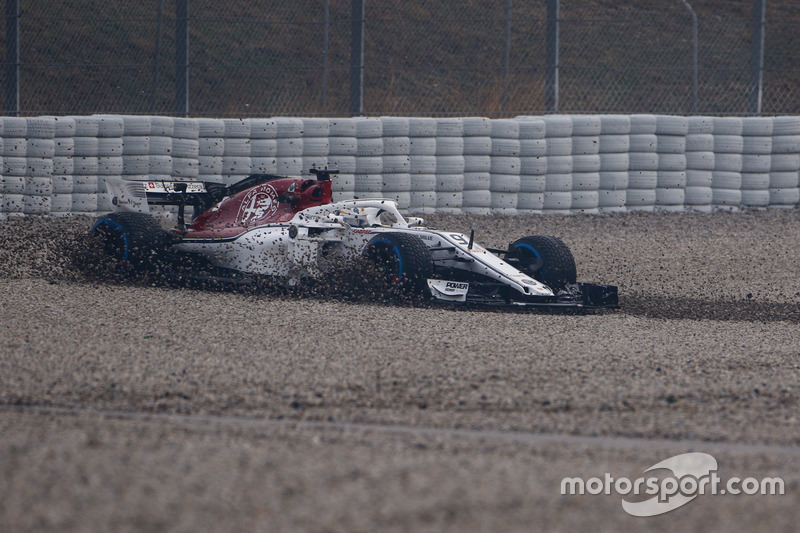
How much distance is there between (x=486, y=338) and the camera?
21.7ft

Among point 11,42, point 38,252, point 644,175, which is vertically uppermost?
point 11,42

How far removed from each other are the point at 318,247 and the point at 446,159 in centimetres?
495

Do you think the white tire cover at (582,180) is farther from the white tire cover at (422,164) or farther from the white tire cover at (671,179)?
the white tire cover at (422,164)

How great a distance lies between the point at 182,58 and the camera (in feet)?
44.1

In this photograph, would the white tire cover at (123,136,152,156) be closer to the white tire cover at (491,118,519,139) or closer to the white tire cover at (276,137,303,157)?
the white tire cover at (276,137,303,157)

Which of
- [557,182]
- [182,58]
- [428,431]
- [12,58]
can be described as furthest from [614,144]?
[428,431]

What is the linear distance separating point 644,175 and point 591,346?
7987mm

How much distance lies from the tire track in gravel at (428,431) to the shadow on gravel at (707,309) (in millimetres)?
3667

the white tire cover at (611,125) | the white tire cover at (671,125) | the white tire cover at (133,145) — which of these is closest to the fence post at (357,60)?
the white tire cover at (133,145)

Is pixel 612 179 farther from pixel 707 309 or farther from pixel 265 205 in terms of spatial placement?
pixel 265 205

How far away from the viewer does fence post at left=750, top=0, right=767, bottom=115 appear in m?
14.4

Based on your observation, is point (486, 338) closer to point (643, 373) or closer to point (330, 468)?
point (643, 373)

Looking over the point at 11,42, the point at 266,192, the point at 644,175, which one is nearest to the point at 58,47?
the point at 11,42

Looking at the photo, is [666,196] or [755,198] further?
[755,198]
